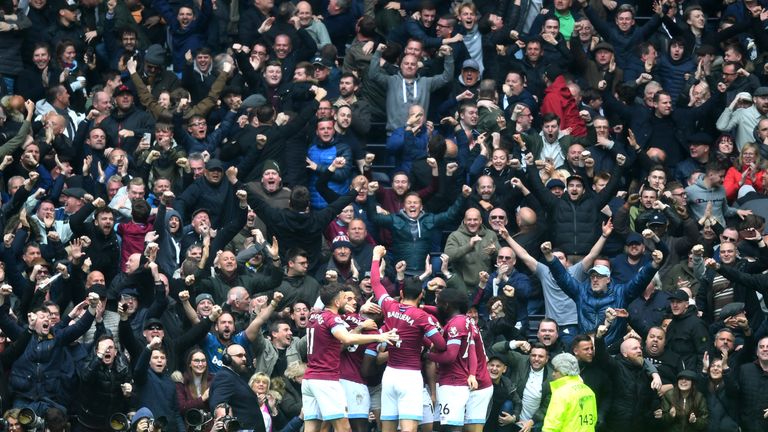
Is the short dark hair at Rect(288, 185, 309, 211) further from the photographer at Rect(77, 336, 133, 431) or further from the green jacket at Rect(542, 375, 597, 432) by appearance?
the green jacket at Rect(542, 375, 597, 432)

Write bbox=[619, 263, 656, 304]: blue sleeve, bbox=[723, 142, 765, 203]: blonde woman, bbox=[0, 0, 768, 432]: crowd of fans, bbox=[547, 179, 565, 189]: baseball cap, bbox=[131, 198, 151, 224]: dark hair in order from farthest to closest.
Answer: bbox=[723, 142, 765, 203]: blonde woman, bbox=[547, 179, 565, 189]: baseball cap, bbox=[131, 198, 151, 224]: dark hair, bbox=[619, 263, 656, 304]: blue sleeve, bbox=[0, 0, 768, 432]: crowd of fans

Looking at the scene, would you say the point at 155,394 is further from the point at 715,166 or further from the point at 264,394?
the point at 715,166

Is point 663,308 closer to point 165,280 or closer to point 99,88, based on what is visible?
point 165,280

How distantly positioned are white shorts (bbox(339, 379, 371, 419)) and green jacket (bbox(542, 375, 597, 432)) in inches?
78.2

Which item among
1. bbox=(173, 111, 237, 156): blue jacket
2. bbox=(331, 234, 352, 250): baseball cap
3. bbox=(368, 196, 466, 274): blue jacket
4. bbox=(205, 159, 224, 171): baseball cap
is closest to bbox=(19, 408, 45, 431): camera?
bbox=(331, 234, 352, 250): baseball cap

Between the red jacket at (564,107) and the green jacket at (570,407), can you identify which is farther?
the red jacket at (564,107)

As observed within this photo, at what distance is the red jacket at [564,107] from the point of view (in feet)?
95.0

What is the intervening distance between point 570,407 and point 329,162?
6.67 metres

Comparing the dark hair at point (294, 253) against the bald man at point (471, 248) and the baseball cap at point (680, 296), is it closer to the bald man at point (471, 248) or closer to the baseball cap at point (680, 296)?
the bald man at point (471, 248)

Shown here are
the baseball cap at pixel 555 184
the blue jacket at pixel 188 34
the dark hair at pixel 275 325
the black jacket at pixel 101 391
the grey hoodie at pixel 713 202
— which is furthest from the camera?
the blue jacket at pixel 188 34

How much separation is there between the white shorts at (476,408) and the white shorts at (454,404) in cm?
17

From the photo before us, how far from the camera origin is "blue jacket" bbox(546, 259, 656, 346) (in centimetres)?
2530

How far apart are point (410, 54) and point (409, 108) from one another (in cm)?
74

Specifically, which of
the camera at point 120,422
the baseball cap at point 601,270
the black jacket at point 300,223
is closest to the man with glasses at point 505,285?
the baseball cap at point 601,270
